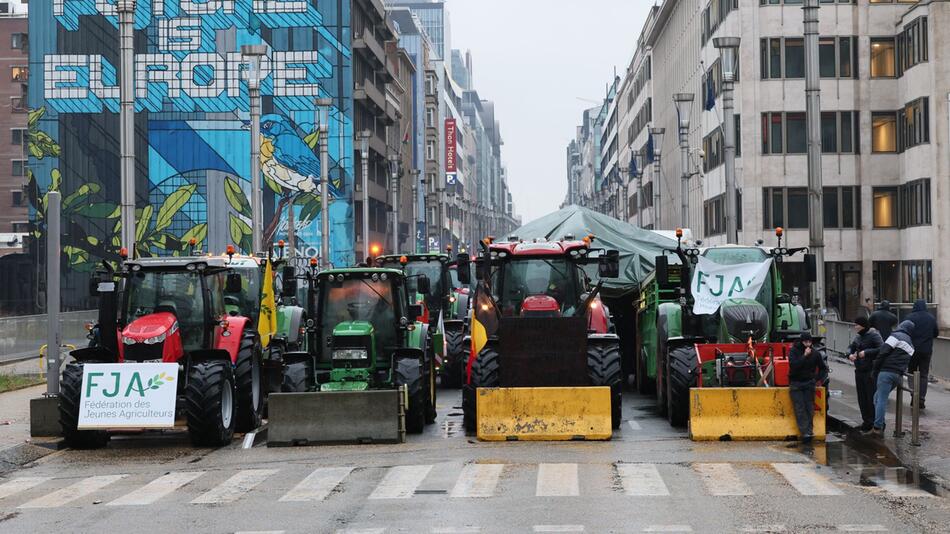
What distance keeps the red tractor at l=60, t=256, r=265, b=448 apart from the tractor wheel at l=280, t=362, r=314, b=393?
30.5 inches

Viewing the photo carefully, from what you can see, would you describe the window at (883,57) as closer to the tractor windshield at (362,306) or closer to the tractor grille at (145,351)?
the tractor windshield at (362,306)

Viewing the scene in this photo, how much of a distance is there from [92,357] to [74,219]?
218 feet

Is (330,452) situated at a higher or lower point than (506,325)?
lower

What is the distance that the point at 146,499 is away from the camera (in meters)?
14.2

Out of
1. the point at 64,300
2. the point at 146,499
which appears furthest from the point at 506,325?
the point at 64,300

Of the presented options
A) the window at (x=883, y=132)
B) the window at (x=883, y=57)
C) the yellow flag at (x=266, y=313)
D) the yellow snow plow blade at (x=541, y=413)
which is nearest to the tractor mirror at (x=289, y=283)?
the yellow flag at (x=266, y=313)

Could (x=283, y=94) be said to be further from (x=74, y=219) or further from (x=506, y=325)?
(x=506, y=325)

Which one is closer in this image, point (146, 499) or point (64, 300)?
point (146, 499)

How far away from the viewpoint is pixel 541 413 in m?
19.0

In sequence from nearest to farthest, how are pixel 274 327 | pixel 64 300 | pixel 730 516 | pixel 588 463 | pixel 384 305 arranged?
pixel 730 516 < pixel 588 463 < pixel 384 305 < pixel 274 327 < pixel 64 300

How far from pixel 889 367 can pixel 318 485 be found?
333 inches

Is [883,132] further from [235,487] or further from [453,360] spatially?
[235,487]

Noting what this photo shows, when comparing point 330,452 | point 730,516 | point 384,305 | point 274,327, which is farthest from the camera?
point 274,327

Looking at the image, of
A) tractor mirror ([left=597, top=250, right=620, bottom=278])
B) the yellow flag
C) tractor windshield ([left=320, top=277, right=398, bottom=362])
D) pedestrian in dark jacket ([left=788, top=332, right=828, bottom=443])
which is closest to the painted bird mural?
the yellow flag
